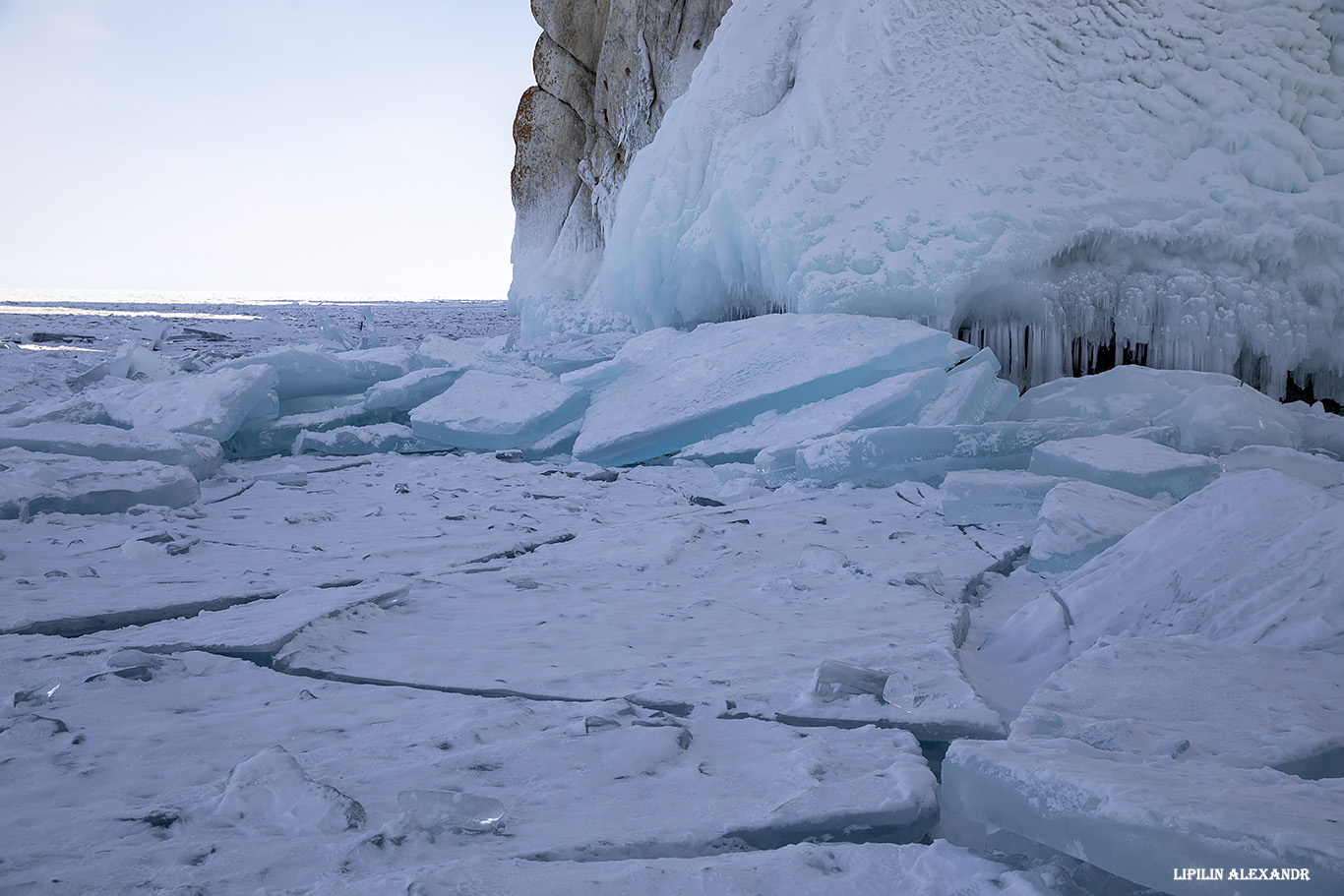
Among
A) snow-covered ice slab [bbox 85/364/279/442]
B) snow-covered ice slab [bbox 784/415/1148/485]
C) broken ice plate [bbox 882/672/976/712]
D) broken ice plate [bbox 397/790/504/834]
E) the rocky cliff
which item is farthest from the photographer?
the rocky cliff

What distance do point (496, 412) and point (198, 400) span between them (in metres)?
1.37

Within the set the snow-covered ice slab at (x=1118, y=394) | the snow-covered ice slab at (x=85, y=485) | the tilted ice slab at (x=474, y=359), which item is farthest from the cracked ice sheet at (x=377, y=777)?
the tilted ice slab at (x=474, y=359)

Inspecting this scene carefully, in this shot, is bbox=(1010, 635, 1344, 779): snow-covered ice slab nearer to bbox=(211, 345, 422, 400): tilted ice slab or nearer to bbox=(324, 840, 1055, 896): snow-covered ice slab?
bbox=(324, 840, 1055, 896): snow-covered ice slab

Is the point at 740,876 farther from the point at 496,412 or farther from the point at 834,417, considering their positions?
the point at 496,412

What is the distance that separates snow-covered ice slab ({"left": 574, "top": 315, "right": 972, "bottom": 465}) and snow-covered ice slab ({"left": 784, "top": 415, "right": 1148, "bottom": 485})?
67 centimetres

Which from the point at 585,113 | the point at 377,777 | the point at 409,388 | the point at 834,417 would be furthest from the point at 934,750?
the point at 585,113

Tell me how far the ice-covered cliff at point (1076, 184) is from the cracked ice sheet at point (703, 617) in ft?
6.87

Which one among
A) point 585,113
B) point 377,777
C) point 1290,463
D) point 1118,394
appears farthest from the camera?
point 585,113

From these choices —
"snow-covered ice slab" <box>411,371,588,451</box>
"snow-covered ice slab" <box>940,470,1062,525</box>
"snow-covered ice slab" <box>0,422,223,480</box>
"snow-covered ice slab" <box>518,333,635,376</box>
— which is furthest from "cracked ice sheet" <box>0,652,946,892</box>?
"snow-covered ice slab" <box>518,333,635,376</box>

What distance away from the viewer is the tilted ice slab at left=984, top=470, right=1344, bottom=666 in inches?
60.6

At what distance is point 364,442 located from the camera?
4.43 m

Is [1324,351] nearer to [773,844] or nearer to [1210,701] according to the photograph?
[1210,701]

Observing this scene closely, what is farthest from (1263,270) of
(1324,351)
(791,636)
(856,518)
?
(791,636)

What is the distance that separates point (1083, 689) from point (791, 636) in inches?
25.8
